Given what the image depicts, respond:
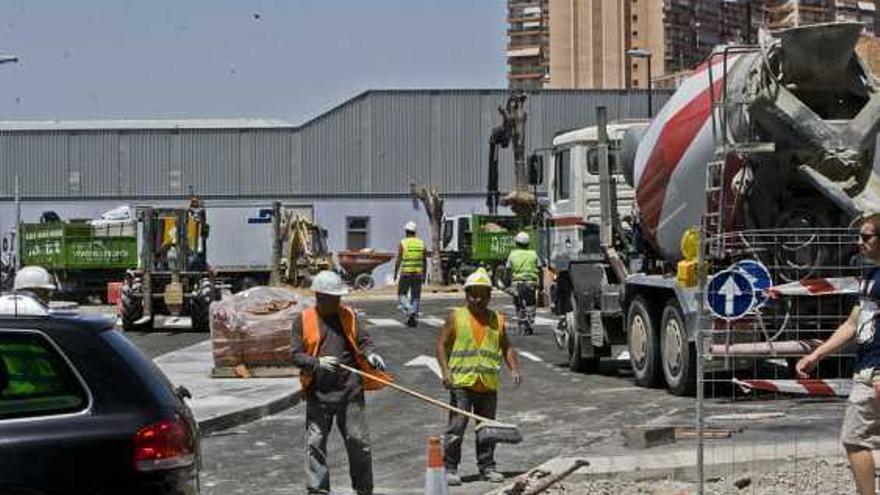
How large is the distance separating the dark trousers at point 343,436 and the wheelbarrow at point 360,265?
41.9 meters

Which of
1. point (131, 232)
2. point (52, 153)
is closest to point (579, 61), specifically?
point (52, 153)

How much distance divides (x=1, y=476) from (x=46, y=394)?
0.42 m

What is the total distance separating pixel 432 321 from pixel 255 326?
13217 millimetres

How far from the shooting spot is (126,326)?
1147 inches

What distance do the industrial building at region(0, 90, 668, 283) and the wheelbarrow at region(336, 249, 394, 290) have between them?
1720 cm

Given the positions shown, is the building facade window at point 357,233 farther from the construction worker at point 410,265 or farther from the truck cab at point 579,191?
the truck cab at point 579,191

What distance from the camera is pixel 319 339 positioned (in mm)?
9445

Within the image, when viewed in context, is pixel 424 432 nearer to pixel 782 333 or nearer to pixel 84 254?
pixel 782 333

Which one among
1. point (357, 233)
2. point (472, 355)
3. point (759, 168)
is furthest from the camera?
point (357, 233)

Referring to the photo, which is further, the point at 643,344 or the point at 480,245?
the point at 480,245

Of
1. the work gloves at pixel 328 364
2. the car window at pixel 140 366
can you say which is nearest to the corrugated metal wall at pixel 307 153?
the work gloves at pixel 328 364

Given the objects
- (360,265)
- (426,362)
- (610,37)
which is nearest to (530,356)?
(426,362)

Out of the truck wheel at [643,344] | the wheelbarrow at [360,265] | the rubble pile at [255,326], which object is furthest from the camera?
the wheelbarrow at [360,265]

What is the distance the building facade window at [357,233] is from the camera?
68.4m
